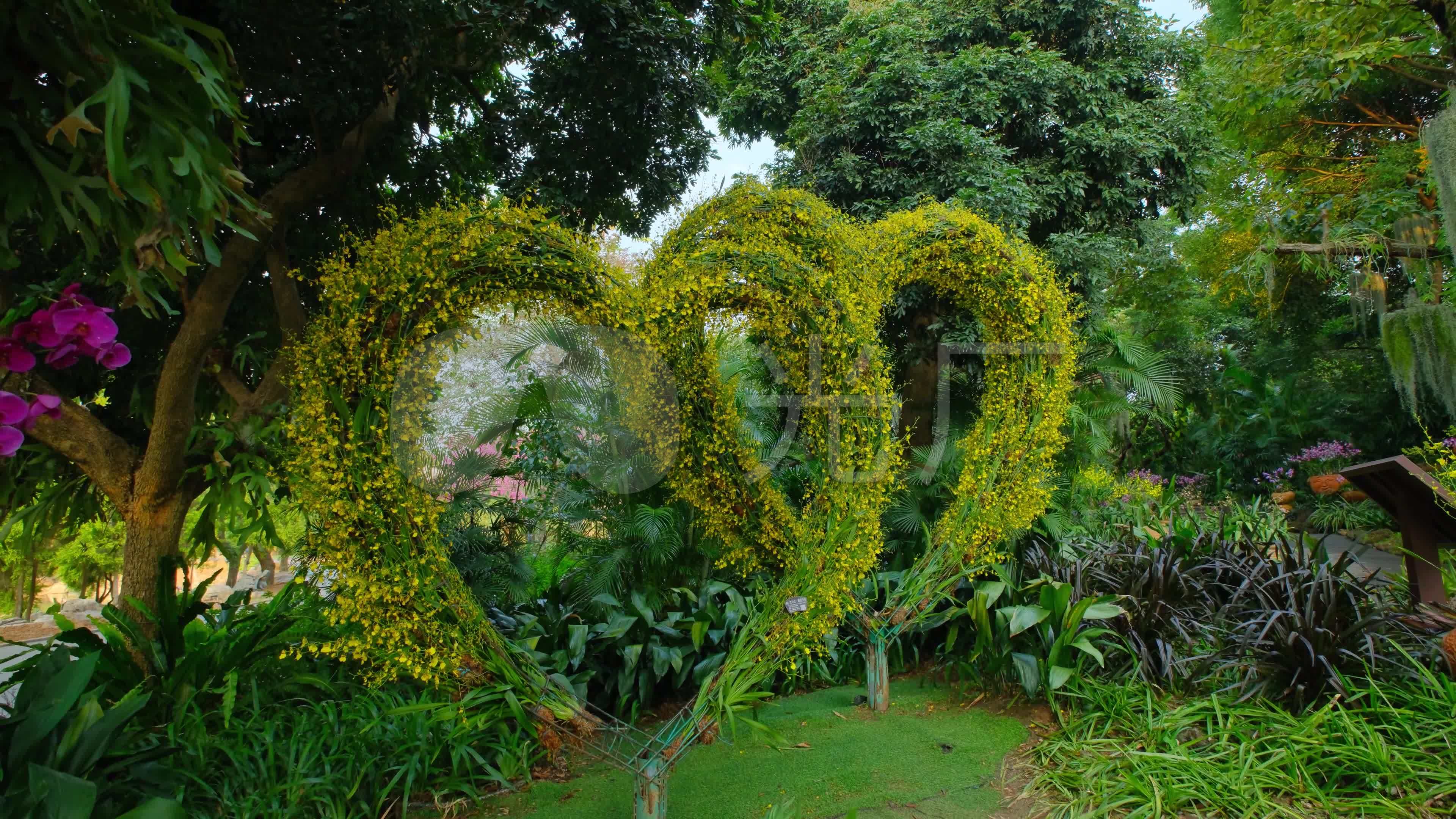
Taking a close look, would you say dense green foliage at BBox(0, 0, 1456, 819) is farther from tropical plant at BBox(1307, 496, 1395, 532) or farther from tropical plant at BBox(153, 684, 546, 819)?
tropical plant at BBox(1307, 496, 1395, 532)

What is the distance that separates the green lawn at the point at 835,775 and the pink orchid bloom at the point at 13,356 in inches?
91.4

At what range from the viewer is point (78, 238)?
12.1 ft

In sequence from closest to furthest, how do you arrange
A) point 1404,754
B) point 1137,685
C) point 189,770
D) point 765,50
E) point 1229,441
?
point 189,770 → point 1404,754 → point 1137,685 → point 765,50 → point 1229,441

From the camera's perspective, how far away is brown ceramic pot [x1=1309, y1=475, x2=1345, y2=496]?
4227 millimetres

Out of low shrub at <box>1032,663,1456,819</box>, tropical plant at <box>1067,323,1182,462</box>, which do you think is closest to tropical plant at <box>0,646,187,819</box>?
low shrub at <box>1032,663,1456,819</box>

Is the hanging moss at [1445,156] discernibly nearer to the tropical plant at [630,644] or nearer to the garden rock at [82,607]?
the tropical plant at [630,644]

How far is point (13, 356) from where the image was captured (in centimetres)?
124

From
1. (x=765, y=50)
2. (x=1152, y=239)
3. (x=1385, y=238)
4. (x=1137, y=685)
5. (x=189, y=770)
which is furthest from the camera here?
(x=1152, y=239)

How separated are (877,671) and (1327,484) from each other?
2.91m

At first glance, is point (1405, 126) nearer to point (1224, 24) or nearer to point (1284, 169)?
point (1284, 169)

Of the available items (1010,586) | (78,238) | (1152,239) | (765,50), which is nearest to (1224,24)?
(1152,239)

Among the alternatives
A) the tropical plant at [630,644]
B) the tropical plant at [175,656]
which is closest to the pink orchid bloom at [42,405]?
the tropical plant at [175,656]

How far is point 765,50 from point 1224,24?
25.9 feet

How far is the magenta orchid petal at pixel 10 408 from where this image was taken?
1.15m
